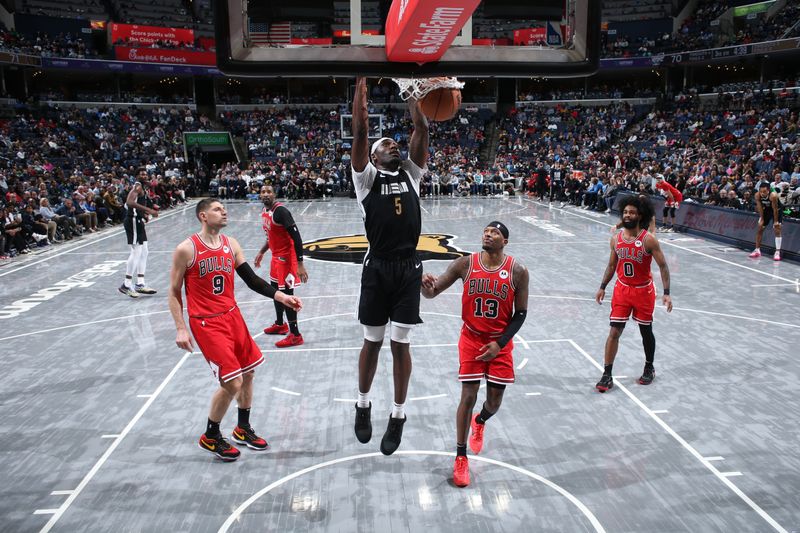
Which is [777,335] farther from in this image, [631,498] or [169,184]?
[169,184]

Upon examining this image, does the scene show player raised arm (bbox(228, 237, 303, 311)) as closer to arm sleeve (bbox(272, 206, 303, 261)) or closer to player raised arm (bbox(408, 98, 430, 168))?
player raised arm (bbox(408, 98, 430, 168))

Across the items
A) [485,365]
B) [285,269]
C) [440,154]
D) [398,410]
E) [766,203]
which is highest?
[440,154]

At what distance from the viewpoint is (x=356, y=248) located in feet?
48.9

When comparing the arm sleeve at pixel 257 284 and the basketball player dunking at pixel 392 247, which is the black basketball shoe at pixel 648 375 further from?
the arm sleeve at pixel 257 284

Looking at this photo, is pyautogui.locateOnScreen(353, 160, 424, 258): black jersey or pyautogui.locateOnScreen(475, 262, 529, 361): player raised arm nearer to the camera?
pyautogui.locateOnScreen(353, 160, 424, 258): black jersey

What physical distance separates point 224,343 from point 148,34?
39091mm

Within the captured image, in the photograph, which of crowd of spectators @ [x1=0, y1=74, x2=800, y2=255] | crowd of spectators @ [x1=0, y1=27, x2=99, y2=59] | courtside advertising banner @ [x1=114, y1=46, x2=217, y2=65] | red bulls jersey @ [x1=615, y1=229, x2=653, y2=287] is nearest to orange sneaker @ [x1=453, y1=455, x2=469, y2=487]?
red bulls jersey @ [x1=615, y1=229, x2=653, y2=287]

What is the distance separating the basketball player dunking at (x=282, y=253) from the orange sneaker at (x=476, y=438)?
134 inches

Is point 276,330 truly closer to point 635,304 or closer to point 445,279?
point 445,279

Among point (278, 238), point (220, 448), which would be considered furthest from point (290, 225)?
point (220, 448)

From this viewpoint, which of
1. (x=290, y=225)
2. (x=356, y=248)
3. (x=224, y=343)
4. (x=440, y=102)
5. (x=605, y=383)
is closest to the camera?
(x=440, y=102)

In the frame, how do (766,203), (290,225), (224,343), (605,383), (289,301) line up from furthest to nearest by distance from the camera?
1. (766,203)
2. (290,225)
3. (605,383)
4. (224,343)
5. (289,301)

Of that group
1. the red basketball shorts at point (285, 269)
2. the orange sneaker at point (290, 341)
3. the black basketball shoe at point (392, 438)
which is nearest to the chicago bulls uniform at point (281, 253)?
the red basketball shorts at point (285, 269)

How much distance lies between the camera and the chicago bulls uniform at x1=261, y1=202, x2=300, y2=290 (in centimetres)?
827
